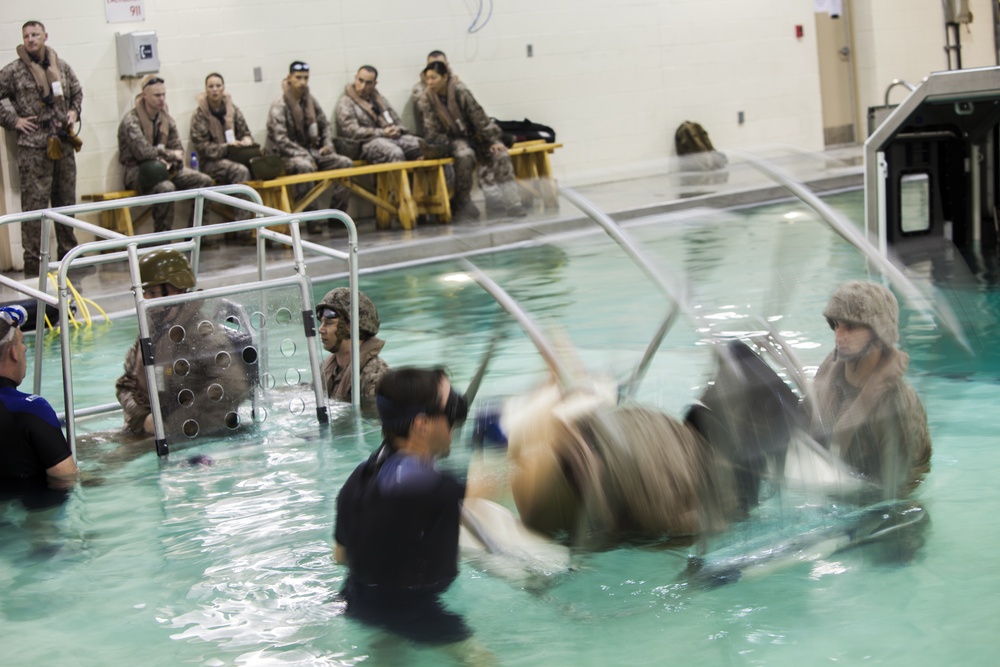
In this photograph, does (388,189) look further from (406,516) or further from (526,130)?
(406,516)

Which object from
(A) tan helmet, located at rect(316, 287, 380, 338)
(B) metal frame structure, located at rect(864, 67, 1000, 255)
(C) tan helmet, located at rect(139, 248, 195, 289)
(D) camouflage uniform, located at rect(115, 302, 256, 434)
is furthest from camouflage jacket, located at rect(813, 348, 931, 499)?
(B) metal frame structure, located at rect(864, 67, 1000, 255)

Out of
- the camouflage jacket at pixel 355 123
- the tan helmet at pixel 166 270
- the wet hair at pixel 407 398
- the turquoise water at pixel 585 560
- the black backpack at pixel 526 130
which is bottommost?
the turquoise water at pixel 585 560

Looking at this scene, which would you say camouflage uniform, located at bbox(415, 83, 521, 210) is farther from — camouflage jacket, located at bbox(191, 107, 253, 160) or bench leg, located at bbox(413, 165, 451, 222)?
camouflage jacket, located at bbox(191, 107, 253, 160)

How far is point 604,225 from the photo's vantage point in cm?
463

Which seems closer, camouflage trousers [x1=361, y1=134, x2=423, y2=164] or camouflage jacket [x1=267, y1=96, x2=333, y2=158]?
camouflage jacket [x1=267, y1=96, x2=333, y2=158]

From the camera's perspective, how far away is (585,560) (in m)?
4.17

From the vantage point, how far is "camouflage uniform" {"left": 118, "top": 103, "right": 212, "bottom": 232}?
12414 millimetres

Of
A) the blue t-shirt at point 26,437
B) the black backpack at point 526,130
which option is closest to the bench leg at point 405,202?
the black backpack at point 526,130

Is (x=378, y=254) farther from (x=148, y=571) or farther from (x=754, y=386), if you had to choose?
(x=754, y=386)

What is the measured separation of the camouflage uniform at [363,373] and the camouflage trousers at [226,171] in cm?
637

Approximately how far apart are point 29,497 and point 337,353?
6.11 ft

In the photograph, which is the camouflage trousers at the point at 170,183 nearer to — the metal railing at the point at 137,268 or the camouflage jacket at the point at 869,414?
the metal railing at the point at 137,268

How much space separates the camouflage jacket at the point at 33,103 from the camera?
11.7 m

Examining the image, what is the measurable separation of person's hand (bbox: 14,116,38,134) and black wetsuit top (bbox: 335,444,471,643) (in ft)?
31.4
